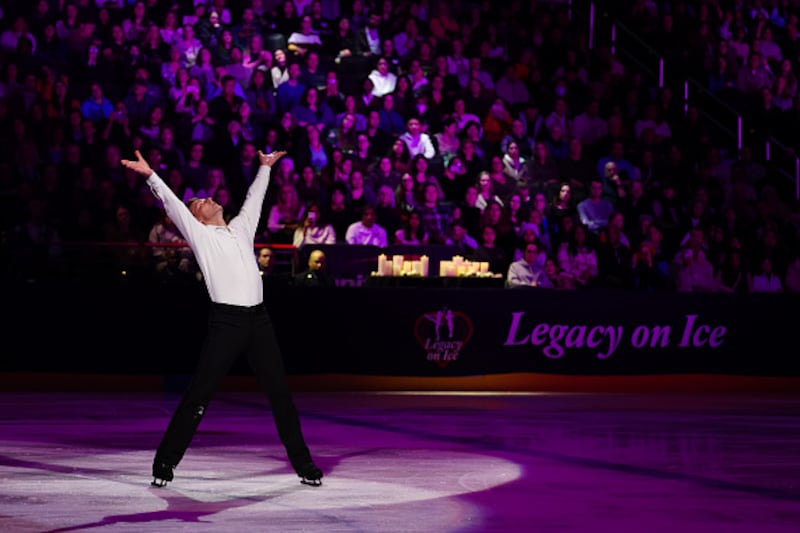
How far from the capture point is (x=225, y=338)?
11.1m

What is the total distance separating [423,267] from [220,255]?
10.1 meters

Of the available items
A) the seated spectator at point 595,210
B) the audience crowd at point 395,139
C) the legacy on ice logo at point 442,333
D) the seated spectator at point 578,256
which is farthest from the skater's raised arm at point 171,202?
the seated spectator at point 595,210

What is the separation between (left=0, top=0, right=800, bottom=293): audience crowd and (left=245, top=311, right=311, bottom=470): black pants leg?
9.73 m

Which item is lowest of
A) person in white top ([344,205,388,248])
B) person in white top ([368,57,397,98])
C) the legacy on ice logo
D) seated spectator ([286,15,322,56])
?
the legacy on ice logo

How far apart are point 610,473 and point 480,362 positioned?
9122 mm

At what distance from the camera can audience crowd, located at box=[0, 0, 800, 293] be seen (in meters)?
22.8

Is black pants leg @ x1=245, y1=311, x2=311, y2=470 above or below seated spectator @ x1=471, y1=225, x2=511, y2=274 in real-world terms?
below

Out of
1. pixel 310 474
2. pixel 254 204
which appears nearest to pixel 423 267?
pixel 254 204

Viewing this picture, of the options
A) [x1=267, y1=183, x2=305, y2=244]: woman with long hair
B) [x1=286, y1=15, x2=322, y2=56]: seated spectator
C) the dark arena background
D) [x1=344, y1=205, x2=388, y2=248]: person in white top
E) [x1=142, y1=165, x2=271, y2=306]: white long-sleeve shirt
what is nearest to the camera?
[x1=142, y1=165, x2=271, y2=306]: white long-sleeve shirt

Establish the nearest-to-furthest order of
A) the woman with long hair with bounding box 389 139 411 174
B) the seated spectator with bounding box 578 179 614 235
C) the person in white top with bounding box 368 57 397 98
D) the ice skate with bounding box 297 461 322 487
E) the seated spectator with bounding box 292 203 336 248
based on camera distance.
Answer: the ice skate with bounding box 297 461 322 487 → the seated spectator with bounding box 292 203 336 248 → the woman with long hair with bounding box 389 139 411 174 → the seated spectator with bounding box 578 179 614 235 → the person in white top with bounding box 368 57 397 98

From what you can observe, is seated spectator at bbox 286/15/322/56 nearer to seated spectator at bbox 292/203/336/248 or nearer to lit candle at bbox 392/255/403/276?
seated spectator at bbox 292/203/336/248

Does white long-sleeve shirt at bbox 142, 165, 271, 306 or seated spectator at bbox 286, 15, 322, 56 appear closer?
white long-sleeve shirt at bbox 142, 165, 271, 306

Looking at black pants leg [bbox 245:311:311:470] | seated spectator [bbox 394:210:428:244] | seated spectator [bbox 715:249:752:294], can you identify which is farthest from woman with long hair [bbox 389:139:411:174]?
black pants leg [bbox 245:311:311:470]

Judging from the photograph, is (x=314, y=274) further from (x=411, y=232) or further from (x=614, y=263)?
(x=614, y=263)
